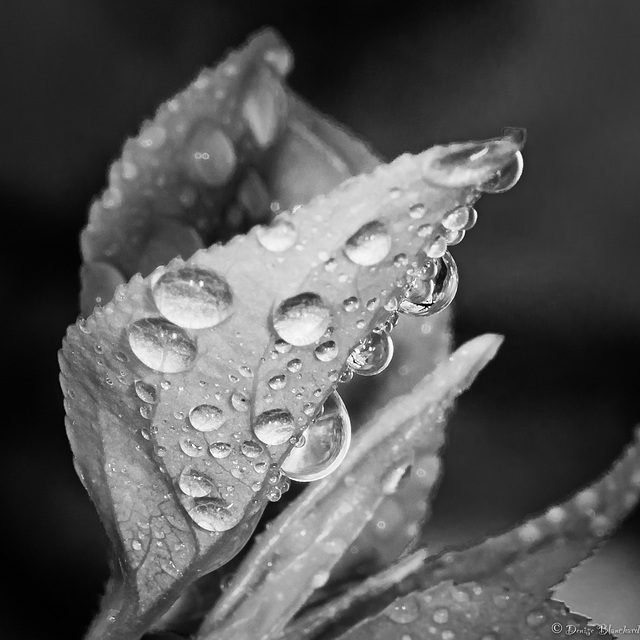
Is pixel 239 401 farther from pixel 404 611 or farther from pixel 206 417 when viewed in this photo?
pixel 404 611

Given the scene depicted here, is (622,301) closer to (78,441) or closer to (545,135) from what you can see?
(545,135)

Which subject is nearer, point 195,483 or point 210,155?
point 195,483

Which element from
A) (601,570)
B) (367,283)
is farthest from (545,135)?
(367,283)

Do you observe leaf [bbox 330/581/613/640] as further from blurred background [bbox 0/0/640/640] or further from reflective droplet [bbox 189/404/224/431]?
blurred background [bbox 0/0/640/640]

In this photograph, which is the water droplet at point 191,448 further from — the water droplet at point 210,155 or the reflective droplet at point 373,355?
the water droplet at point 210,155

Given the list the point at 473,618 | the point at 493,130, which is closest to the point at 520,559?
the point at 473,618
